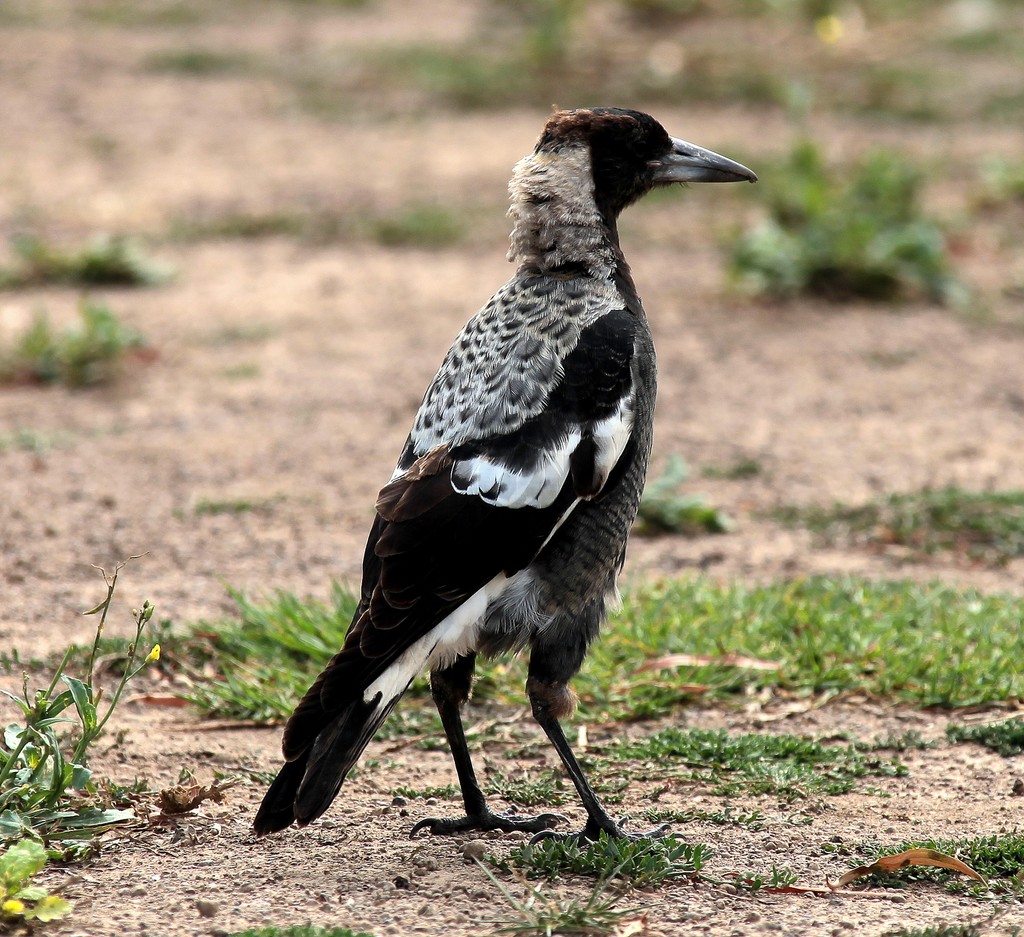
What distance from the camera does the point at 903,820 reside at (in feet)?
11.2

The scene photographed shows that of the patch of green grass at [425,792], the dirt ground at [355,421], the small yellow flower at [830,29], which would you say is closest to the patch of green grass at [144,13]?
the dirt ground at [355,421]

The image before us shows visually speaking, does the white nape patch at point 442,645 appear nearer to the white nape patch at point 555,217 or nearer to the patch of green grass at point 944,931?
the white nape patch at point 555,217

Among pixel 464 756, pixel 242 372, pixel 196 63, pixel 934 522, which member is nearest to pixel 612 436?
pixel 464 756

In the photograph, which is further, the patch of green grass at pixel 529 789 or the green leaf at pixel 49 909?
the patch of green grass at pixel 529 789

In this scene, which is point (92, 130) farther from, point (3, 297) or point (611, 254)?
point (611, 254)

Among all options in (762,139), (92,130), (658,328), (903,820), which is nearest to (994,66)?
(762,139)

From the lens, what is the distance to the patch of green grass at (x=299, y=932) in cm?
266

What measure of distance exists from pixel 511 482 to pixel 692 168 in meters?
1.22

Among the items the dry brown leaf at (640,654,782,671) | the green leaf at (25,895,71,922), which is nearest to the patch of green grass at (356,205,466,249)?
the dry brown leaf at (640,654,782,671)

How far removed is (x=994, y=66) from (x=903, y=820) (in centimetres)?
982

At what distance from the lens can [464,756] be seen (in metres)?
3.38

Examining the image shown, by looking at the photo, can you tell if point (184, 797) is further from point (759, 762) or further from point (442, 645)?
point (759, 762)

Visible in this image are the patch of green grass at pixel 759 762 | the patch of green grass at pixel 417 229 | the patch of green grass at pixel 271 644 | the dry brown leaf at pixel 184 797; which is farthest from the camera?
the patch of green grass at pixel 417 229

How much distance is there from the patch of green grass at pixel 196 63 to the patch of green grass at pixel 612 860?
9.62 metres
